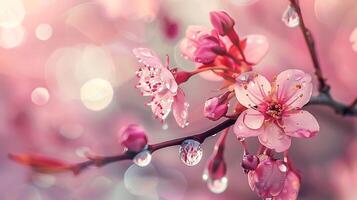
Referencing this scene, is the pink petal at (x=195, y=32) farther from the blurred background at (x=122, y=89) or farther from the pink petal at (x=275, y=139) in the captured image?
the blurred background at (x=122, y=89)

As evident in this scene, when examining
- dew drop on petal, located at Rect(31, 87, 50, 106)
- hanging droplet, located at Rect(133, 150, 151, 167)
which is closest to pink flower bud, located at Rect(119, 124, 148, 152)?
hanging droplet, located at Rect(133, 150, 151, 167)

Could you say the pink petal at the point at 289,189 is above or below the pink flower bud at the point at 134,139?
below

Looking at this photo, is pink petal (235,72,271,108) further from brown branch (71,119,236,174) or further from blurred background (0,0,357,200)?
blurred background (0,0,357,200)

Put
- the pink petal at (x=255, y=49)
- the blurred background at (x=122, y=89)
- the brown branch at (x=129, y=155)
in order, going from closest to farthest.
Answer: the brown branch at (x=129, y=155) < the pink petal at (x=255, y=49) < the blurred background at (x=122, y=89)

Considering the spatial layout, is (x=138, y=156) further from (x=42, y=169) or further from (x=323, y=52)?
(x=323, y=52)

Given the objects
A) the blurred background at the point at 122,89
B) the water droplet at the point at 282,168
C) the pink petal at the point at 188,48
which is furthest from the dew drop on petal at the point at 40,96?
the water droplet at the point at 282,168

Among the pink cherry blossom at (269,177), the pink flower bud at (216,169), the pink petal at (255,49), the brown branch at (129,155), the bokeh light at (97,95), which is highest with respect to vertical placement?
the brown branch at (129,155)

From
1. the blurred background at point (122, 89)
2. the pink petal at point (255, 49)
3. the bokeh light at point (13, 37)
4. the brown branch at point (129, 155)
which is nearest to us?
the brown branch at point (129, 155)

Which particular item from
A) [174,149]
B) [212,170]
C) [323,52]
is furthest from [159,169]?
[212,170]

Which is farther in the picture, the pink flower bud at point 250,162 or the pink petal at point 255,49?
the pink petal at point 255,49
